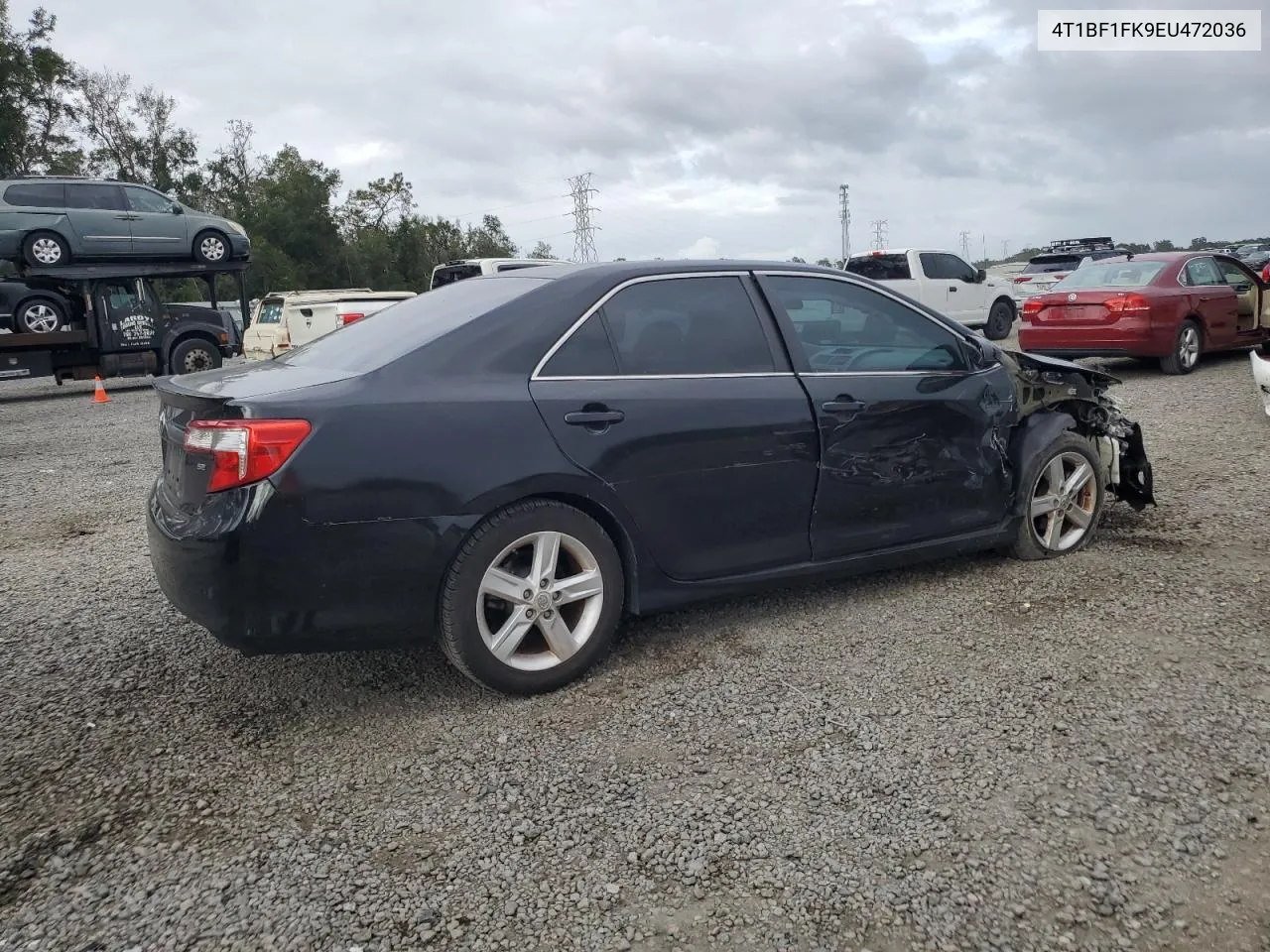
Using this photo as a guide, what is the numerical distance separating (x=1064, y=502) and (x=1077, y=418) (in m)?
0.48

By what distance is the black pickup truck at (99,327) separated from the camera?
1592 centimetres

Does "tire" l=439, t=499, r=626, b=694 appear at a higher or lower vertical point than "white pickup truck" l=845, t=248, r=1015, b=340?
lower

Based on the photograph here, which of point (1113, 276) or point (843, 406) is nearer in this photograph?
point (843, 406)

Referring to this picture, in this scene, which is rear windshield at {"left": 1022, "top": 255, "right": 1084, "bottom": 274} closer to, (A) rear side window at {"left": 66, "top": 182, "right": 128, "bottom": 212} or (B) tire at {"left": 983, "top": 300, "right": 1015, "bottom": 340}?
(B) tire at {"left": 983, "top": 300, "right": 1015, "bottom": 340}

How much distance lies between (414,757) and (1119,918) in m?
2.00

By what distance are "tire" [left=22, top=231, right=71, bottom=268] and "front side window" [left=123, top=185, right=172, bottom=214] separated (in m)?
1.49

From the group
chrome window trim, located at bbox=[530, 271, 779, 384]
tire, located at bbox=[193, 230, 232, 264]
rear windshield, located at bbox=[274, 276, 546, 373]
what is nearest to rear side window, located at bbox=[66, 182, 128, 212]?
tire, located at bbox=[193, 230, 232, 264]

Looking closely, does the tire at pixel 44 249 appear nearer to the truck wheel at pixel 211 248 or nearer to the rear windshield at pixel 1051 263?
the truck wheel at pixel 211 248

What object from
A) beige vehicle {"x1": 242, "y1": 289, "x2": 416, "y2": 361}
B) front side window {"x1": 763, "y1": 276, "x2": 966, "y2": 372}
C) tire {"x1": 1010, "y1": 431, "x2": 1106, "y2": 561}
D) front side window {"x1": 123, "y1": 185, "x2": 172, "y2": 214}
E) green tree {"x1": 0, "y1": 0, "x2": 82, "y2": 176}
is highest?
Result: green tree {"x1": 0, "y1": 0, "x2": 82, "y2": 176}

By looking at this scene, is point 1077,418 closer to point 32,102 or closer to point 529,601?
point 529,601

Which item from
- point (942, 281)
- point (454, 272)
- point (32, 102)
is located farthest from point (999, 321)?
point (32, 102)

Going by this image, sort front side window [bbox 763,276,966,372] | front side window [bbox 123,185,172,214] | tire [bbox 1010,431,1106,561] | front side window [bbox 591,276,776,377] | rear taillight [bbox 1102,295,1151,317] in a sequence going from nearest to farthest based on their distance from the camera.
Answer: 1. front side window [bbox 591,276,776,377]
2. front side window [bbox 763,276,966,372]
3. tire [bbox 1010,431,1106,561]
4. rear taillight [bbox 1102,295,1151,317]
5. front side window [bbox 123,185,172,214]

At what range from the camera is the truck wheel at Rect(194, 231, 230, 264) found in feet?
58.6

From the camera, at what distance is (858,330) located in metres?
4.39
